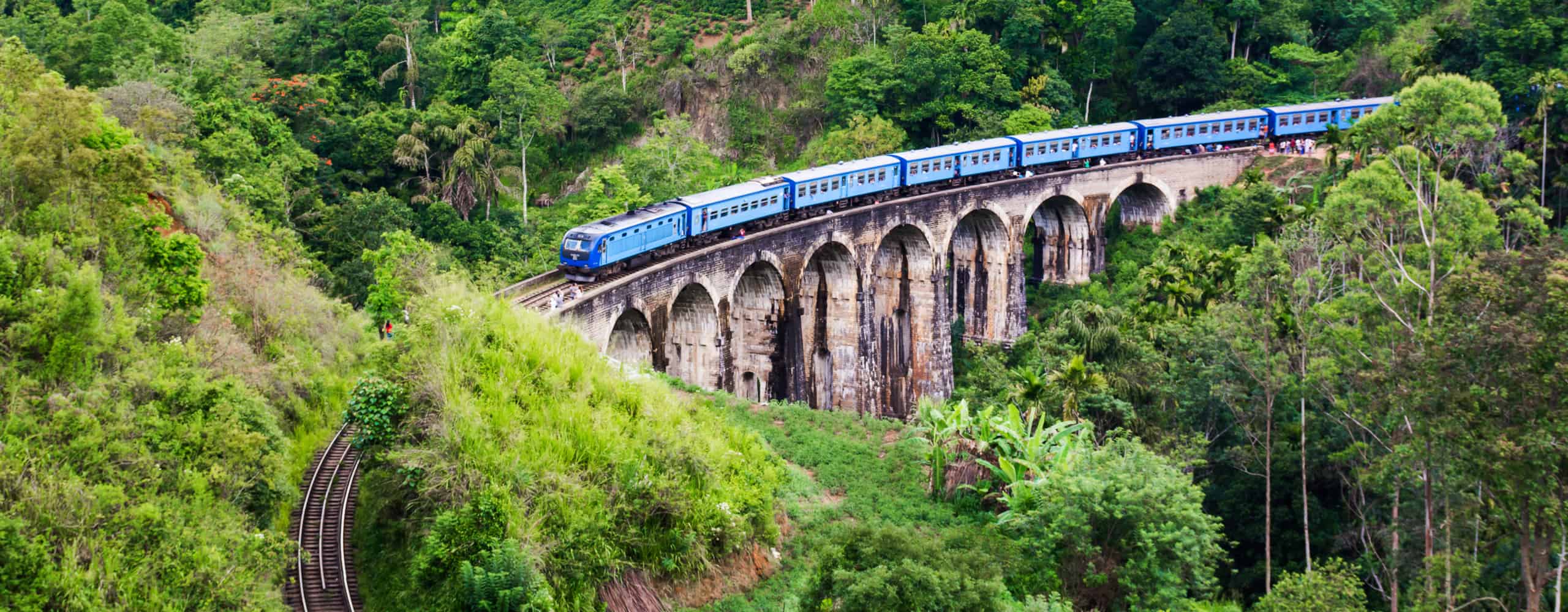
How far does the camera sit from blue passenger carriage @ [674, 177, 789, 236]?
41.8 meters

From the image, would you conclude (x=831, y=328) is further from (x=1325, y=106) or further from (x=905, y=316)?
(x=1325, y=106)

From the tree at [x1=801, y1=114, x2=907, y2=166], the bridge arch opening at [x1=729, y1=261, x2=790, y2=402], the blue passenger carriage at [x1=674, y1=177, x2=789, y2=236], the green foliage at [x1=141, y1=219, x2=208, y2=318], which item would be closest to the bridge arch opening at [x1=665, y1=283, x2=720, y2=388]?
the blue passenger carriage at [x1=674, y1=177, x2=789, y2=236]

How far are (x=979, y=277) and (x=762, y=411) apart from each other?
22812 mm

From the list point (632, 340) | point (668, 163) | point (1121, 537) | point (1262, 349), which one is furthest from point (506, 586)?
point (668, 163)

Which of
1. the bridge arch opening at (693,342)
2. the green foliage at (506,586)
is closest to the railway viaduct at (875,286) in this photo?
the bridge arch opening at (693,342)

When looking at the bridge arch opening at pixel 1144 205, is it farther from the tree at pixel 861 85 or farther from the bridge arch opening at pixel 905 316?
the bridge arch opening at pixel 905 316

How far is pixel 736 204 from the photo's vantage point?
4331cm

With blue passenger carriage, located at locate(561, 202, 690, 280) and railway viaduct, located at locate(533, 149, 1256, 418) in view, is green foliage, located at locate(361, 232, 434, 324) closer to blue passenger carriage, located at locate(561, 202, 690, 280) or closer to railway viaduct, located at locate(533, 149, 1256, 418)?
blue passenger carriage, located at locate(561, 202, 690, 280)

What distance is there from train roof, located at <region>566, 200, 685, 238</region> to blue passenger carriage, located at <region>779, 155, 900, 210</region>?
5.87m

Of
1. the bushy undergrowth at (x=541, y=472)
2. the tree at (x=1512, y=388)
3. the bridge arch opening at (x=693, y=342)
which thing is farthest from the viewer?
the bridge arch opening at (x=693, y=342)

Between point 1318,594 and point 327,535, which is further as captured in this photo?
point 1318,594

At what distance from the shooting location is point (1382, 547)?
112 ft

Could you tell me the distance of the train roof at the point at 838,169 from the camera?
46.5m

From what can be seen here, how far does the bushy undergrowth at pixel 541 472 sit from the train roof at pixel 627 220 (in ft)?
25.5
